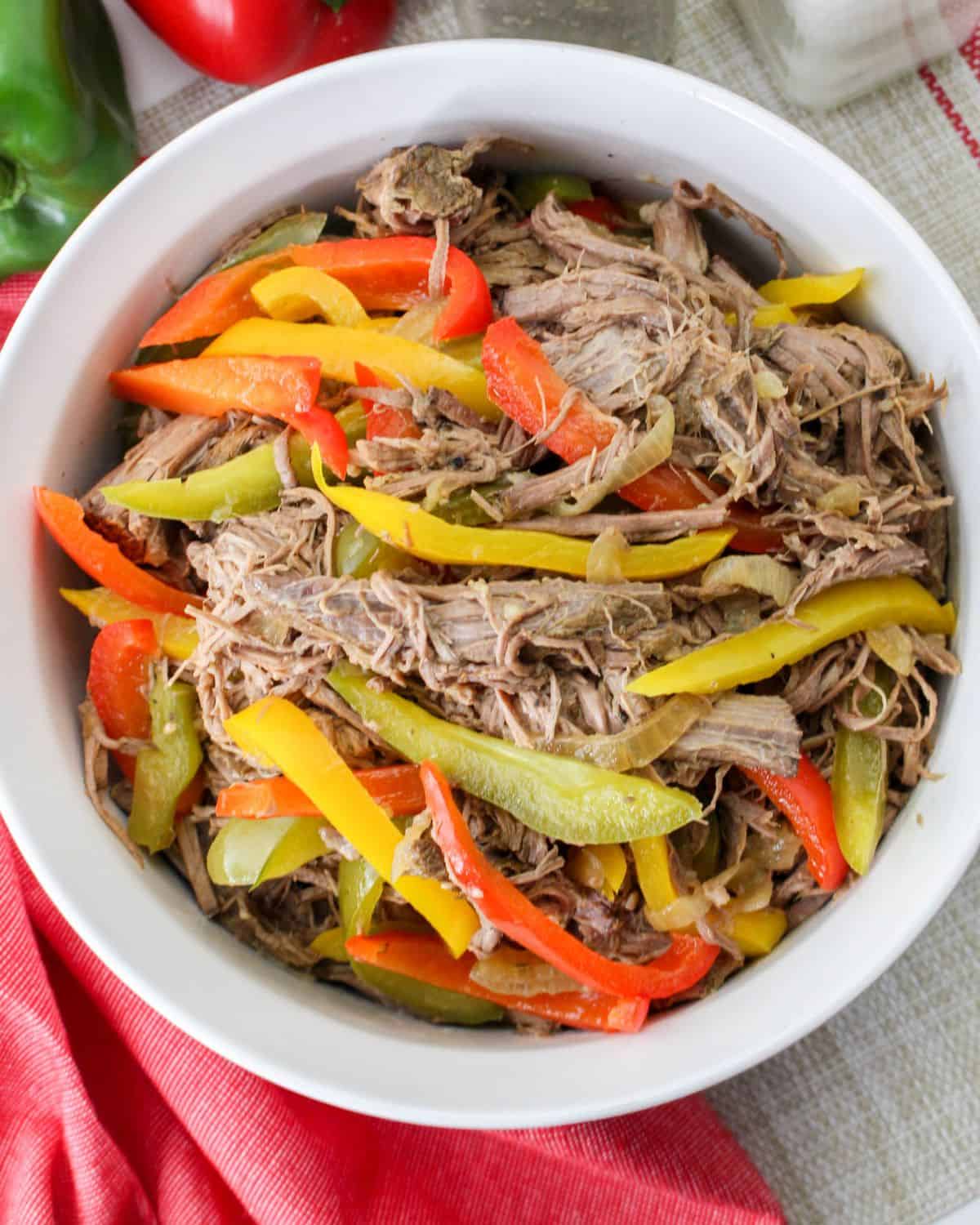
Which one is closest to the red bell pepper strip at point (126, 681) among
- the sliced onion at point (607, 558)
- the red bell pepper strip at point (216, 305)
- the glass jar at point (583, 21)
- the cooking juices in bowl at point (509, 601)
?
the cooking juices in bowl at point (509, 601)

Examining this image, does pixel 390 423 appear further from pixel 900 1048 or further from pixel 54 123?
pixel 900 1048

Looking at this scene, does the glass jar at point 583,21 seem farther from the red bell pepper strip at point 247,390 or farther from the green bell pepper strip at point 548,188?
the red bell pepper strip at point 247,390

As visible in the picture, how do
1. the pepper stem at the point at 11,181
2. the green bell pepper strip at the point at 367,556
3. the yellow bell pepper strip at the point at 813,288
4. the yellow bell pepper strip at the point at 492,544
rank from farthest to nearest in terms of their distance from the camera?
the pepper stem at the point at 11,181, the yellow bell pepper strip at the point at 813,288, the green bell pepper strip at the point at 367,556, the yellow bell pepper strip at the point at 492,544

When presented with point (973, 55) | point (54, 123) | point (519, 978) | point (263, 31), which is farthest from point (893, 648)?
point (54, 123)

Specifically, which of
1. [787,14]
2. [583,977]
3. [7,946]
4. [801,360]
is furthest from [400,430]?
[7,946]

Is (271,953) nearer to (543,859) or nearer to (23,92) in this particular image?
(543,859)
